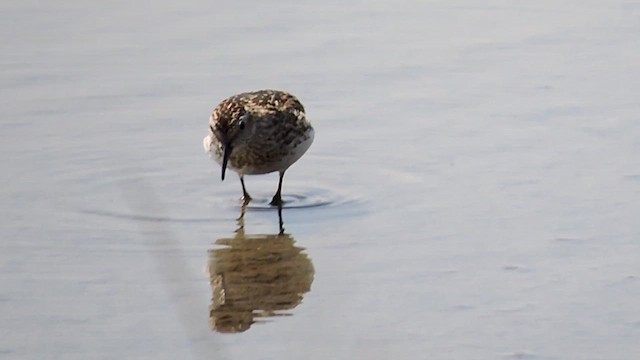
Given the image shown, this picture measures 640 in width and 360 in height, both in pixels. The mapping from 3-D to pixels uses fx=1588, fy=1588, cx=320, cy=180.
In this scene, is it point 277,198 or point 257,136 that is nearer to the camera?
point 277,198

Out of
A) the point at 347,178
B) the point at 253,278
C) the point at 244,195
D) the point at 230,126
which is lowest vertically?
the point at 244,195

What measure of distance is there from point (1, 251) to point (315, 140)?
2.80 meters

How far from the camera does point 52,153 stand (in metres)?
10.0

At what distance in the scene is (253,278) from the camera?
8.02 metres

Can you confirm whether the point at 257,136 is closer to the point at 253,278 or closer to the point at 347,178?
the point at 347,178

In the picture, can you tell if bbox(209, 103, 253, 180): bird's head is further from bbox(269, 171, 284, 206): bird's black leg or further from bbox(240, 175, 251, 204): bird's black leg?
bbox(269, 171, 284, 206): bird's black leg

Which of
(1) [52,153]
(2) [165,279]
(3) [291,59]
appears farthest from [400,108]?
(2) [165,279]

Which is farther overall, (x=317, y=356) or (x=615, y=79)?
(x=615, y=79)

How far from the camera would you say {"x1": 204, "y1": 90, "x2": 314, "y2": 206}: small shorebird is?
32.1 ft

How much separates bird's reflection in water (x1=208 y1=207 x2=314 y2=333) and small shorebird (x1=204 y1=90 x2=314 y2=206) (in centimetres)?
86

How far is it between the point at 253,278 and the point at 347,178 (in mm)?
1883

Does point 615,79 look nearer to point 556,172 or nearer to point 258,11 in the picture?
point 556,172

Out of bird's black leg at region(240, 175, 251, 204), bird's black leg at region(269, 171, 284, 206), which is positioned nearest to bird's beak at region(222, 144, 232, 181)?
bird's black leg at region(240, 175, 251, 204)

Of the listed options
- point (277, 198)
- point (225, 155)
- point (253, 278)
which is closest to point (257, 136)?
point (225, 155)
